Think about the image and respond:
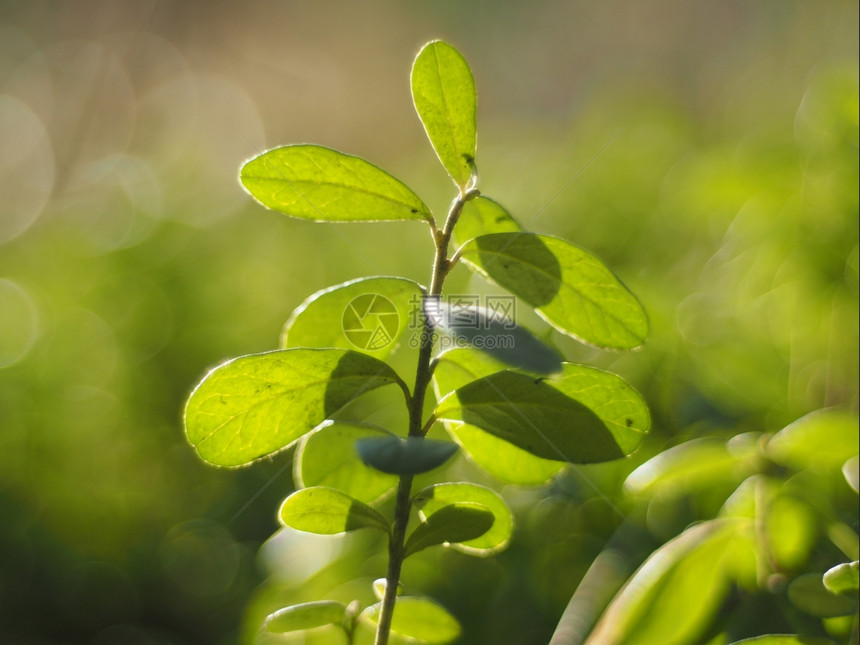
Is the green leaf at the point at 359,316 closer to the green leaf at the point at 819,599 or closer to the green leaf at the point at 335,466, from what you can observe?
the green leaf at the point at 335,466

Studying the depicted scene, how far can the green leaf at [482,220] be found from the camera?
1.44 feet

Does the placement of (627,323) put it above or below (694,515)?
above

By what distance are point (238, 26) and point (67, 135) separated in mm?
1732

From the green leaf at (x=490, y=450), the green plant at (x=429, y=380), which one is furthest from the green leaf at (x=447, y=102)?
the green leaf at (x=490, y=450)

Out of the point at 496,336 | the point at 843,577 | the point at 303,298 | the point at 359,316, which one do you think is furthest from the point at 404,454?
the point at 303,298

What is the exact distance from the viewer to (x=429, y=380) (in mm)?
400

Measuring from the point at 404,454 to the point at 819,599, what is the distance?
32 cm

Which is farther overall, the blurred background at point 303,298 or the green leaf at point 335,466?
the blurred background at point 303,298

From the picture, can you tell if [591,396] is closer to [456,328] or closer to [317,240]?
[456,328]

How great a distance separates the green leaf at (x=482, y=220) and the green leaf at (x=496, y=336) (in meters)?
0.11

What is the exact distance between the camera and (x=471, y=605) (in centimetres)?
72

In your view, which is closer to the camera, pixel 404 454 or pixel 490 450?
pixel 404 454

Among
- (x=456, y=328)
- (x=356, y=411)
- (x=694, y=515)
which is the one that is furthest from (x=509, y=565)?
(x=456, y=328)

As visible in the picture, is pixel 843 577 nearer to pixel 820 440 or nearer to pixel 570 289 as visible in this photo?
pixel 820 440
